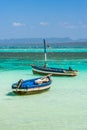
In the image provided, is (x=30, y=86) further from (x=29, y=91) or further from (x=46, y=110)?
(x=46, y=110)

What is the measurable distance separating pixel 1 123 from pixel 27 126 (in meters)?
1.51

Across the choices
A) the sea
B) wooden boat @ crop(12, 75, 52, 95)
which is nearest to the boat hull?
wooden boat @ crop(12, 75, 52, 95)

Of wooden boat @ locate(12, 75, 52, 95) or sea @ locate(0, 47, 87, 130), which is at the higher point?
wooden boat @ locate(12, 75, 52, 95)

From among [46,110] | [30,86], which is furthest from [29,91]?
[46,110]

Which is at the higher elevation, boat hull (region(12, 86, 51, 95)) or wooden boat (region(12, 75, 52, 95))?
wooden boat (region(12, 75, 52, 95))

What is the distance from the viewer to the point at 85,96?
27172 millimetres

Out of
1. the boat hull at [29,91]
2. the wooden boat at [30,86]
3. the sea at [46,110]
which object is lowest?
the sea at [46,110]

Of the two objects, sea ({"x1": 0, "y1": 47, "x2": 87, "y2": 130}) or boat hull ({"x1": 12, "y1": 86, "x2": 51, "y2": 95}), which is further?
boat hull ({"x1": 12, "y1": 86, "x2": 51, "y2": 95})

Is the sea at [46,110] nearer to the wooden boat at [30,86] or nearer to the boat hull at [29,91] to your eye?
the boat hull at [29,91]

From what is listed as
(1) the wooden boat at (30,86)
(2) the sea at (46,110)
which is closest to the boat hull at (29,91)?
(1) the wooden boat at (30,86)

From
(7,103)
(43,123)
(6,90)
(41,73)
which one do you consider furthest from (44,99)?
(41,73)

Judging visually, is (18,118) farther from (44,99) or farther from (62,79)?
(62,79)

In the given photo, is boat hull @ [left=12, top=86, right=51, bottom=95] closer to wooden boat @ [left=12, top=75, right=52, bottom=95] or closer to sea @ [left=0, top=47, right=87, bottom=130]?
wooden boat @ [left=12, top=75, right=52, bottom=95]

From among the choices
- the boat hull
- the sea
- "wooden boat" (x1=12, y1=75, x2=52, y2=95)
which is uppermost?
"wooden boat" (x1=12, y1=75, x2=52, y2=95)
